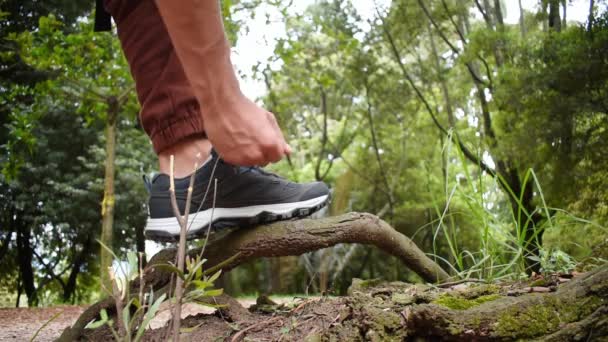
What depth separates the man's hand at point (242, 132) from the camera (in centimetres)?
82

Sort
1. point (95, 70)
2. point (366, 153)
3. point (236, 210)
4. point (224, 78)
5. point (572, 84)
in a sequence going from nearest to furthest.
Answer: point (224, 78) < point (236, 210) < point (95, 70) < point (572, 84) < point (366, 153)

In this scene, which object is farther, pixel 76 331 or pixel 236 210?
pixel 236 210

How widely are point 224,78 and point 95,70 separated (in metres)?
3.36

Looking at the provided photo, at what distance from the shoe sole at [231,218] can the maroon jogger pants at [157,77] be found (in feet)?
0.53

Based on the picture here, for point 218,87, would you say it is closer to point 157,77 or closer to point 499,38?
point 157,77

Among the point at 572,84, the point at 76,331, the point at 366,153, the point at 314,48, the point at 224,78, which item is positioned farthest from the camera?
the point at 366,153

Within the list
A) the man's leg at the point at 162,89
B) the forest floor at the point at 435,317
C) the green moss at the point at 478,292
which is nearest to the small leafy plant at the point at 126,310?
the forest floor at the point at 435,317

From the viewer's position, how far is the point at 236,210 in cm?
107

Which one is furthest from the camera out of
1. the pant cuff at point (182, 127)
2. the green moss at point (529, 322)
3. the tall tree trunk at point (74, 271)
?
the tall tree trunk at point (74, 271)

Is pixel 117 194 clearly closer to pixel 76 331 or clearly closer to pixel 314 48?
pixel 314 48

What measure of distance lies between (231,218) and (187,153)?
165mm

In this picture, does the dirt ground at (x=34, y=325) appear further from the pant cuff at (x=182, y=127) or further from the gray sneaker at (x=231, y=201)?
the pant cuff at (x=182, y=127)

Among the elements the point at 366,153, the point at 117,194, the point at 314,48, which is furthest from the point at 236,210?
the point at 366,153

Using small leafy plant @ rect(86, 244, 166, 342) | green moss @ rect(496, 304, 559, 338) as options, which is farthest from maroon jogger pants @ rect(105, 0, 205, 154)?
green moss @ rect(496, 304, 559, 338)
